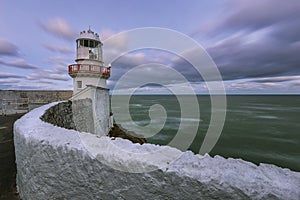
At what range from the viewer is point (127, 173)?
149 centimetres

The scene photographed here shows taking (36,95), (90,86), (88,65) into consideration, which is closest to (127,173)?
(90,86)

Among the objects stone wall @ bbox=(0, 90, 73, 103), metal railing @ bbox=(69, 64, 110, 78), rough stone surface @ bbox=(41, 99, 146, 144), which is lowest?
rough stone surface @ bbox=(41, 99, 146, 144)

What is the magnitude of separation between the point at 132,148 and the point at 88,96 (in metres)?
6.84

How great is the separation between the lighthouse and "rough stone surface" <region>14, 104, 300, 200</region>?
514 cm

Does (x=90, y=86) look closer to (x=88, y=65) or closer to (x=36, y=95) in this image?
(x=88, y=65)

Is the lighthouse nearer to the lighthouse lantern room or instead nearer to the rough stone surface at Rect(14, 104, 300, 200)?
the lighthouse lantern room

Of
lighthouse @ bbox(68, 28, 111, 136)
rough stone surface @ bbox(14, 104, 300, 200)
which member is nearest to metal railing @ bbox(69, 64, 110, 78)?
lighthouse @ bbox(68, 28, 111, 136)

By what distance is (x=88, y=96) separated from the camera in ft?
25.6

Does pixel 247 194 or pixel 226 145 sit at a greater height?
pixel 247 194

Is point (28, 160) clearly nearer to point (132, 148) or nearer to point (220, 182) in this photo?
point (132, 148)

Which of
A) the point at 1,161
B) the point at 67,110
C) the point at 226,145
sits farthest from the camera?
the point at 226,145

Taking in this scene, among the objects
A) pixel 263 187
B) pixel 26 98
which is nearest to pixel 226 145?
pixel 263 187

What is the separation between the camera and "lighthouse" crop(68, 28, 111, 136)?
744cm

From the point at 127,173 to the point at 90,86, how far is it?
715 centimetres
